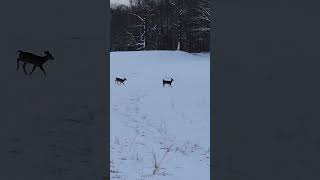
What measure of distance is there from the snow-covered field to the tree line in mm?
14603

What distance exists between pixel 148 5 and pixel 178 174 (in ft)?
125

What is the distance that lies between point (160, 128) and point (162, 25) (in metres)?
30.9

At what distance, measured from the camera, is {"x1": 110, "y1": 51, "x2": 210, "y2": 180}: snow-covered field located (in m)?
5.98

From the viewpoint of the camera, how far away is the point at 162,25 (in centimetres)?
3962
